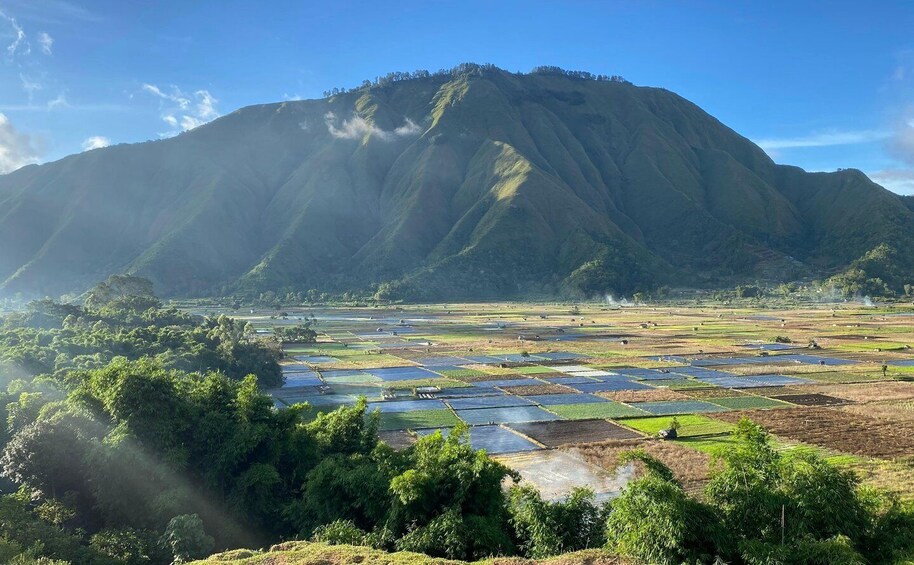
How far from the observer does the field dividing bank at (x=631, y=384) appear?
36.9m

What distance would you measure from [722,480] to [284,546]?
13.0 meters

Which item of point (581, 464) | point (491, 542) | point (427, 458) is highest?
point (427, 458)

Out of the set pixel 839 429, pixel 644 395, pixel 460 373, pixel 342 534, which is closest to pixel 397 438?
pixel 342 534

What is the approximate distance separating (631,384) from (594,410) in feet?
41.6

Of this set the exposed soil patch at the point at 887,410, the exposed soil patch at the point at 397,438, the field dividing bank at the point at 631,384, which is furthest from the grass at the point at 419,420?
the exposed soil patch at the point at 887,410

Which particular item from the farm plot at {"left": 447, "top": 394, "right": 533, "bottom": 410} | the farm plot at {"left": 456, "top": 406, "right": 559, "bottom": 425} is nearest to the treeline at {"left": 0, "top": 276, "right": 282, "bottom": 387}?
the farm plot at {"left": 447, "top": 394, "right": 533, "bottom": 410}

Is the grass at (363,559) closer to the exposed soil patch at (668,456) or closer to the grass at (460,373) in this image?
the exposed soil patch at (668,456)

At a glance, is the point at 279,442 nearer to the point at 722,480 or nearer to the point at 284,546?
the point at 284,546

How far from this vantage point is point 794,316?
421ft

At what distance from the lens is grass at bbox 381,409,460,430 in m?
41.5

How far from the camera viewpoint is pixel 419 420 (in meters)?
43.3

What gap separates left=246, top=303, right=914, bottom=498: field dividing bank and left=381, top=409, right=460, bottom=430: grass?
151mm

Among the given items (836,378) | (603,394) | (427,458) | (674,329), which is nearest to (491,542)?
(427,458)

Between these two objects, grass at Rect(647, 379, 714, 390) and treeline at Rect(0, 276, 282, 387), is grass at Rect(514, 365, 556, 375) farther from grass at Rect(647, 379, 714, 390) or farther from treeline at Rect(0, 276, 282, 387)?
treeline at Rect(0, 276, 282, 387)
